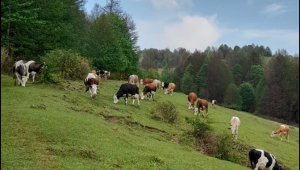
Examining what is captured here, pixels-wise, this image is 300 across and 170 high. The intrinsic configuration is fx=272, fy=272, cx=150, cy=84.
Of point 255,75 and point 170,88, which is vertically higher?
point 255,75

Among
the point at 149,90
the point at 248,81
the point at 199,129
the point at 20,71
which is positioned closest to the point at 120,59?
the point at 149,90

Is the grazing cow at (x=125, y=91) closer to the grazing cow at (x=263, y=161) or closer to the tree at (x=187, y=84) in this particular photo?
the grazing cow at (x=263, y=161)

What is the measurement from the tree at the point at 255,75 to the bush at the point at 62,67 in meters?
49.8

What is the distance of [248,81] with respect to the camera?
2689 inches

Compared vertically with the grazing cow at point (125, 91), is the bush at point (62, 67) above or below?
above

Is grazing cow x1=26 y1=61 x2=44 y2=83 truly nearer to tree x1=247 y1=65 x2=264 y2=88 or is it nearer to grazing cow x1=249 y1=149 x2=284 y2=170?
grazing cow x1=249 y1=149 x2=284 y2=170

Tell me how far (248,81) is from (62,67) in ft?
179

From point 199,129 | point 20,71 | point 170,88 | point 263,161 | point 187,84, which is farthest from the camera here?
point 187,84

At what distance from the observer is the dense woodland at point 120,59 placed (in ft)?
67.6

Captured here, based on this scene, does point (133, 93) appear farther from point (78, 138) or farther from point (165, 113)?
point (78, 138)

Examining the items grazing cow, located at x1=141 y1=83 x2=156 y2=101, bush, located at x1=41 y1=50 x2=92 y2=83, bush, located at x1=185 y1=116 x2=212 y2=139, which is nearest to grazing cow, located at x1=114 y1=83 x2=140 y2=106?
bush, located at x1=41 y1=50 x2=92 y2=83

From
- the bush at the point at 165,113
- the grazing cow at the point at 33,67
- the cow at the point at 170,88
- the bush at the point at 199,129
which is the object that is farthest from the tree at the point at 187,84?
the grazing cow at the point at 33,67

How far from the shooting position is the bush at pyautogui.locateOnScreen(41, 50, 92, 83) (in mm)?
19359

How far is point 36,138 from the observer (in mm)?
9602
